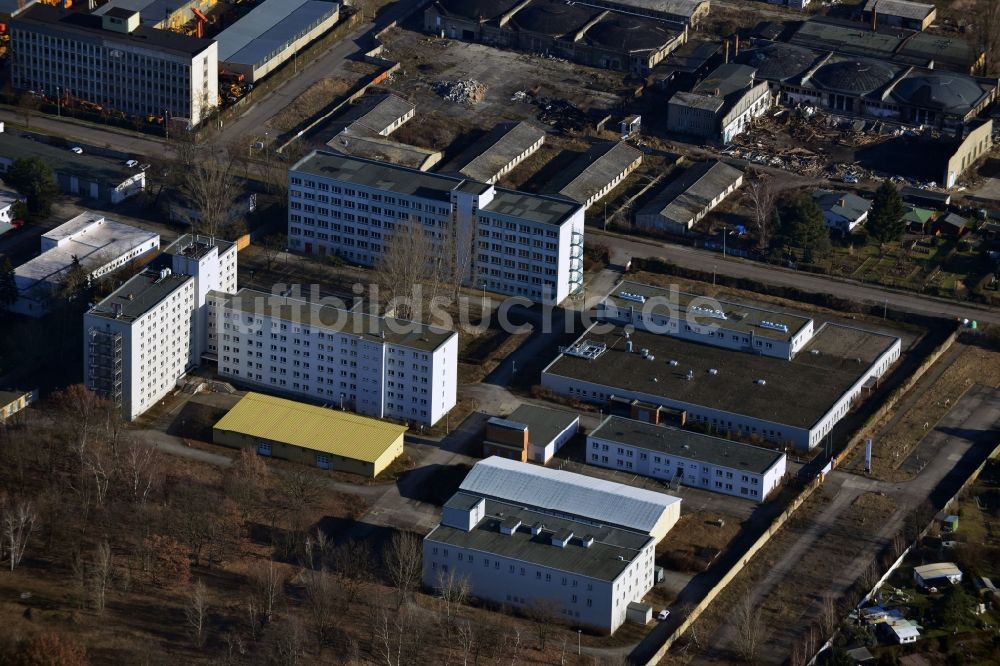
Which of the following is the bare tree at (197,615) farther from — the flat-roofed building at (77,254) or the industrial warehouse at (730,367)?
the flat-roofed building at (77,254)

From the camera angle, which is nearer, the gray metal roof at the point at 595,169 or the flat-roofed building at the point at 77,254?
the flat-roofed building at the point at 77,254

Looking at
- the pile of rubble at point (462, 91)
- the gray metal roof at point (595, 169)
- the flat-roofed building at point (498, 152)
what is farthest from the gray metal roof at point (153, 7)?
the gray metal roof at point (595, 169)

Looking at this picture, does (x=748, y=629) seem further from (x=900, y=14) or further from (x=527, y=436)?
(x=900, y=14)

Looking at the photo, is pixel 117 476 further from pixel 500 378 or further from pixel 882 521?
pixel 882 521

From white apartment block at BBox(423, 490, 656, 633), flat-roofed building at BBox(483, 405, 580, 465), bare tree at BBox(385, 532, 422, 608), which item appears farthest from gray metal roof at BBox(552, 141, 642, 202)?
bare tree at BBox(385, 532, 422, 608)

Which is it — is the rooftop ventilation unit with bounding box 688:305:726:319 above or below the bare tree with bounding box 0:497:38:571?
above

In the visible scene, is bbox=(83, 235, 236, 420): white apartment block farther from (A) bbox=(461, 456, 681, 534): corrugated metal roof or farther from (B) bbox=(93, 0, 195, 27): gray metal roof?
(B) bbox=(93, 0, 195, 27): gray metal roof

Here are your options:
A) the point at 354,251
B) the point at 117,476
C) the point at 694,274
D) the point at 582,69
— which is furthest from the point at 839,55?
the point at 117,476
